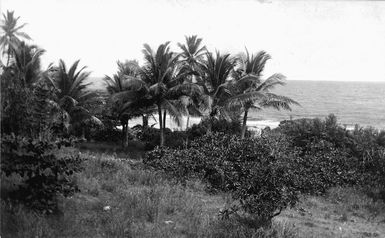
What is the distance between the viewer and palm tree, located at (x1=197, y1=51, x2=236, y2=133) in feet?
81.1

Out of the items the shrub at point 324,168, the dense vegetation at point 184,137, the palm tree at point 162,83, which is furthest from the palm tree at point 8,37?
the palm tree at point 162,83

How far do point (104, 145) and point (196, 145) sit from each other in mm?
16786

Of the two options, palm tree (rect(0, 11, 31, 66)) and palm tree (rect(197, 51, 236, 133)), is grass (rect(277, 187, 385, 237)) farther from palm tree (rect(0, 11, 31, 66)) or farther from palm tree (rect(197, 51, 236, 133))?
palm tree (rect(197, 51, 236, 133))

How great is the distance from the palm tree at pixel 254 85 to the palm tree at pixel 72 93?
9.91m

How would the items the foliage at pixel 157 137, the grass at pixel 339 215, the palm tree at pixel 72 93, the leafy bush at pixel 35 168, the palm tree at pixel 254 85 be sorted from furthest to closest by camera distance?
1. the foliage at pixel 157 137
2. the palm tree at pixel 72 93
3. the palm tree at pixel 254 85
4. the grass at pixel 339 215
5. the leafy bush at pixel 35 168

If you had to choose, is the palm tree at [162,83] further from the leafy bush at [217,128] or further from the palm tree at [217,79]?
the leafy bush at [217,128]

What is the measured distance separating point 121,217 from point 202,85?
19149mm

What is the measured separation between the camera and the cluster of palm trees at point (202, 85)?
76.4 ft

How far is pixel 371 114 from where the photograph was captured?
7469 centimetres

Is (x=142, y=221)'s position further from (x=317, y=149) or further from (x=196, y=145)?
(x=317, y=149)

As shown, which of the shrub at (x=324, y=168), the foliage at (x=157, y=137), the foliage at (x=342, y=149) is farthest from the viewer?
the foliage at (x=157, y=137)

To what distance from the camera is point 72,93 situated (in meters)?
24.7

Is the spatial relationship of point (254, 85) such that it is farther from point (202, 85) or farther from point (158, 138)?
point (158, 138)

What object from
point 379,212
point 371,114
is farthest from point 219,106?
point 371,114
